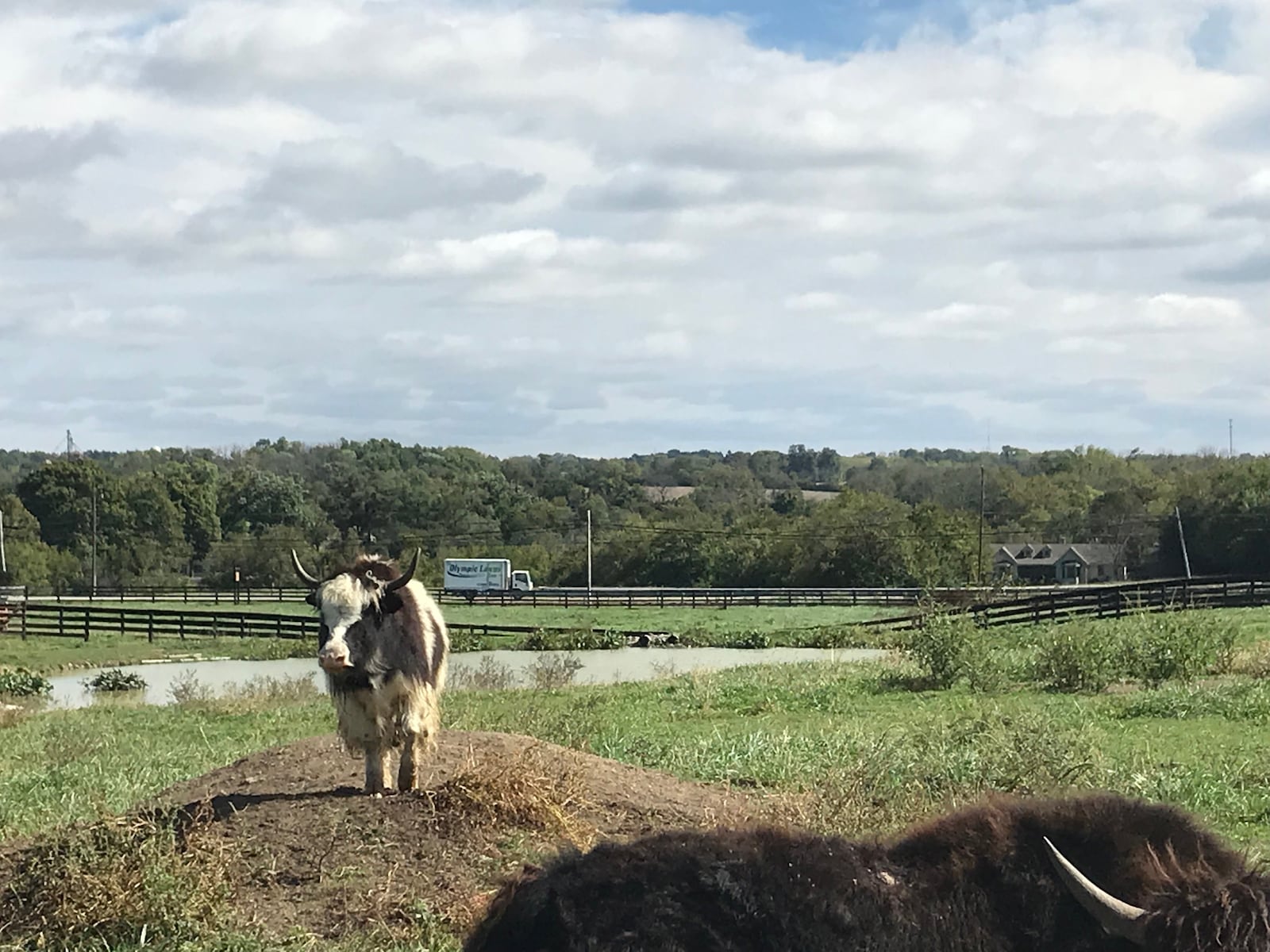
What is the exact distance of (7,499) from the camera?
89.9 metres

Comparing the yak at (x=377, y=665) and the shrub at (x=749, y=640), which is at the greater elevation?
the yak at (x=377, y=665)

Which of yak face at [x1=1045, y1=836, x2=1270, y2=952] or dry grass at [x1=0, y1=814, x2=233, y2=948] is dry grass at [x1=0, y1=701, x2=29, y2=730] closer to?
dry grass at [x1=0, y1=814, x2=233, y2=948]

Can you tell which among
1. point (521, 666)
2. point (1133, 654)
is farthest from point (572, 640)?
point (1133, 654)

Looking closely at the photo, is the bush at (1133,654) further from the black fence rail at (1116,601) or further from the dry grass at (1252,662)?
the black fence rail at (1116,601)

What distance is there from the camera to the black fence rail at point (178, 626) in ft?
157

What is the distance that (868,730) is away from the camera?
55.5ft

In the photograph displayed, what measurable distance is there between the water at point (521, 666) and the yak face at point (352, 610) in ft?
61.1

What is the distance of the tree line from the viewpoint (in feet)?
256

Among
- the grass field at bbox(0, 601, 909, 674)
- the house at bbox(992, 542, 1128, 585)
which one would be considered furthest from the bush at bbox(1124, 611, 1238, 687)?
the house at bbox(992, 542, 1128, 585)

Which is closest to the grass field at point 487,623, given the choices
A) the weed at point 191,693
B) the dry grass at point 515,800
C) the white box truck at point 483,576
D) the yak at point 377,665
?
the white box truck at point 483,576

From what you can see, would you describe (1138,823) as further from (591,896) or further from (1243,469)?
(1243,469)

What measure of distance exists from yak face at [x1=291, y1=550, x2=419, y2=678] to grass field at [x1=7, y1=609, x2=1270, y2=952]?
6.26 ft

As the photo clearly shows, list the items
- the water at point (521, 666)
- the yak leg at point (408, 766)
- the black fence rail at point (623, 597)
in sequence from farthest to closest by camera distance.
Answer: the black fence rail at point (623, 597), the water at point (521, 666), the yak leg at point (408, 766)

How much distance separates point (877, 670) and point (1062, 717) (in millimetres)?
10404
